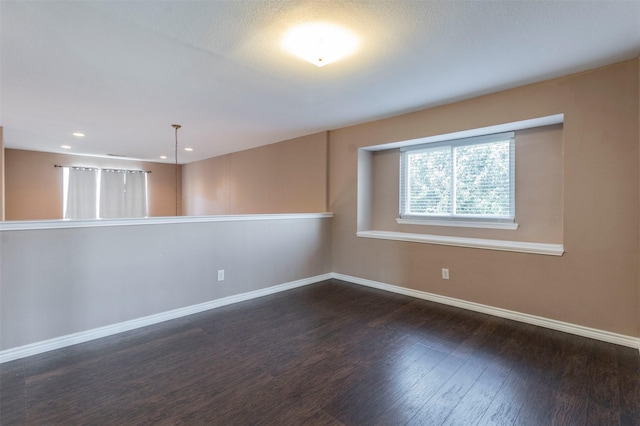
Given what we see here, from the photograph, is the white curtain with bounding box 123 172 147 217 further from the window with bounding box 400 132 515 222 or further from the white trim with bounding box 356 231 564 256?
the window with bounding box 400 132 515 222

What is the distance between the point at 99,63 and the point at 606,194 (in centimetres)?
449

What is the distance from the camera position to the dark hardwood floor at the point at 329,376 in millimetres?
1742

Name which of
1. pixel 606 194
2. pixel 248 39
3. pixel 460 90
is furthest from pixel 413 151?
pixel 248 39

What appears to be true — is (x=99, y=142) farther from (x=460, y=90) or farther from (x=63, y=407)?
(x=460, y=90)

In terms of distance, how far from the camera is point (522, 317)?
3098mm

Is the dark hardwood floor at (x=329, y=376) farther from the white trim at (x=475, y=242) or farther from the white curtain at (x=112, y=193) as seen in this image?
the white curtain at (x=112, y=193)

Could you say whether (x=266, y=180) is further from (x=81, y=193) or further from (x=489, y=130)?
(x=81, y=193)

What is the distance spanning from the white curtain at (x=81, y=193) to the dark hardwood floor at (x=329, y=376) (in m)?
6.24

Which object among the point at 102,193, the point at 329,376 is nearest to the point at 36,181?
the point at 102,193

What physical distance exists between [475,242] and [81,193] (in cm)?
861

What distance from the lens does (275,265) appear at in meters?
4.20

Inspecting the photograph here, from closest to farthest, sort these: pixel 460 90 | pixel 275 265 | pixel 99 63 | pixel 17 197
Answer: pixel 99 63 → pixel 460 90 → pixel 275 265 → pixel 17 197

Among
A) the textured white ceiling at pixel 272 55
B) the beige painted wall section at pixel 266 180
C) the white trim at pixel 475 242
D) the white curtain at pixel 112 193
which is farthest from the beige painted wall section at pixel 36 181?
the white trim at pixel 475 242

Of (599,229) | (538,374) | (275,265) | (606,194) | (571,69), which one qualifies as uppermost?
(571,69)
